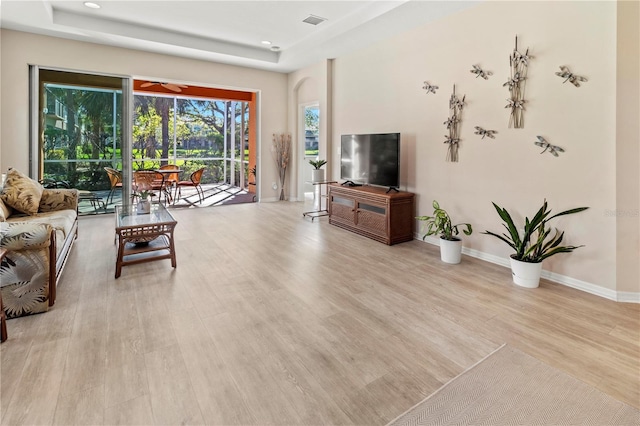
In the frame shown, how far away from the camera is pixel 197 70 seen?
670 cm

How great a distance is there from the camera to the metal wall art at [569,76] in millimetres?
3112

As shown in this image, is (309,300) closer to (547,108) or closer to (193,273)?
(193,273)

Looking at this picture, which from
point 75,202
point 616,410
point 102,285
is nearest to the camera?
point 616,410

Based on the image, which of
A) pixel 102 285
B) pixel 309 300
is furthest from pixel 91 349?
pixel 309 300

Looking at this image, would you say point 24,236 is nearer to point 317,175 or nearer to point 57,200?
point 57,200

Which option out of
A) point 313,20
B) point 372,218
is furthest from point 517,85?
point 313,20

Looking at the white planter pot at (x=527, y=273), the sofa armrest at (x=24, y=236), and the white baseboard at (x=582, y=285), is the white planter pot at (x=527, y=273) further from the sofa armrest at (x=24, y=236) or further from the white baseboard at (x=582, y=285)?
the sofa armrest at (x=24, y=236)

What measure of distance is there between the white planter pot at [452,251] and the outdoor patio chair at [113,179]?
544cm

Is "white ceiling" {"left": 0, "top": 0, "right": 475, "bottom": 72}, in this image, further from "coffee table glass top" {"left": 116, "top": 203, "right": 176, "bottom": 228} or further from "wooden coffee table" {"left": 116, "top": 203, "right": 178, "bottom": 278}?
"wooden coffee table" {"left": 116, "top": 203, "right": 178, "bottom": 278}

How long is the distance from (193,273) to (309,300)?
1.29m

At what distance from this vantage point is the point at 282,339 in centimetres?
229

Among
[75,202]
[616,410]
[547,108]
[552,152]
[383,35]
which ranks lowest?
[616,410]

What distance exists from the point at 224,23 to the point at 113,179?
3209 millimetres

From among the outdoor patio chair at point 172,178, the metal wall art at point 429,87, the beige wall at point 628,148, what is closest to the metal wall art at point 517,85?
the beige wall at point 628,148
